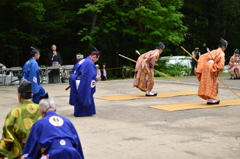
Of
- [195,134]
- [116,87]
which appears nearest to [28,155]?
[195,134]

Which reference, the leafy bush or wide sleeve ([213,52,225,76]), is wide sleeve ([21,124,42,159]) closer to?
wide sleeve ([213,52,225,76])

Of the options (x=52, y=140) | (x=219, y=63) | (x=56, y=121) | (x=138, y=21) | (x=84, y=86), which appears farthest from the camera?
(x=138, y=21)

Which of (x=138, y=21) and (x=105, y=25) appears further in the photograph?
(x=105, y=25)

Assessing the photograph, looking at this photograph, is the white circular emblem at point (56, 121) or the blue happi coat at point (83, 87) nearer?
the white circular emblem at point (56, 121)

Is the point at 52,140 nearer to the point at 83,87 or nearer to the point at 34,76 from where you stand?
the point at 34,76

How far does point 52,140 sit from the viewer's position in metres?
3.78

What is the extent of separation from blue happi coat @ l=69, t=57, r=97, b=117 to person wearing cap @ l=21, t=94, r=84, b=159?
6.04 meters

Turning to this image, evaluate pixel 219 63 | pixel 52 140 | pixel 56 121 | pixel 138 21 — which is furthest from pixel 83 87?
pixel 138 21

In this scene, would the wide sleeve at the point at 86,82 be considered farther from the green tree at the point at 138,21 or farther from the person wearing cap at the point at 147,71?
the green tree at the point at 138,21

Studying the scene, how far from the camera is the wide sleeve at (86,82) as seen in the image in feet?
33.0

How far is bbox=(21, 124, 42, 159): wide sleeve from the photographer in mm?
3871

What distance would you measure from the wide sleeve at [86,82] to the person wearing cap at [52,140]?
19.7 ft

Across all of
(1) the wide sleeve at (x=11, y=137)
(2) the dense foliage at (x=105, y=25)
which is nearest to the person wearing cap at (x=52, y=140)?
(1) the wide sleeve at (x=11, y=137)

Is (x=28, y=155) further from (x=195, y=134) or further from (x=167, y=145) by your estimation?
(x=195, y=134)
